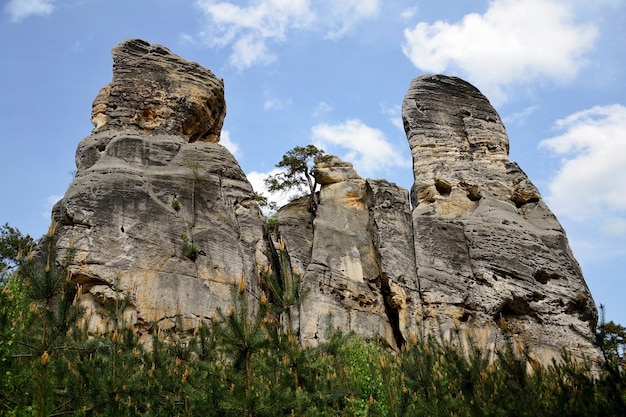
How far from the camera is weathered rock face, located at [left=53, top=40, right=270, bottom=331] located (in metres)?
18.5

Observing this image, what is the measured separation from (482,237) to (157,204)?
46.3ft

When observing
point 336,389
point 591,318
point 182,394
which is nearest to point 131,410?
point 182,394

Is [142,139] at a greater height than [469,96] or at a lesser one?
lesser

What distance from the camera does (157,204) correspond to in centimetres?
2095

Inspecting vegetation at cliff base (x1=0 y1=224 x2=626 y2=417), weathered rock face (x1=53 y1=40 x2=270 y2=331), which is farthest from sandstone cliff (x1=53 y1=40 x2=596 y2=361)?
vegetation at cliff base (x1=0 y1=224 x2=626 y2=417)

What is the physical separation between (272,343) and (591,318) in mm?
19385

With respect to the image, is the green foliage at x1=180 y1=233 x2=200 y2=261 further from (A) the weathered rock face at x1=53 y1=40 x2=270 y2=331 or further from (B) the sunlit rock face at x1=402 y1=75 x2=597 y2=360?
(B) the sunlit rock face at x1=402 y1=75 x2=597 y2=360

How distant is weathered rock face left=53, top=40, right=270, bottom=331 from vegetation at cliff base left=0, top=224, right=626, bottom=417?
230 inches

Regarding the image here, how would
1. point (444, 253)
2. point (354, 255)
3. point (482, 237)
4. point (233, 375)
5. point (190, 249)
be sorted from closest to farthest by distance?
1. point (233, 375)
2. point (190, 249)
3. point (354, 255)
4. point (444, 253)
5. point (482, 237)

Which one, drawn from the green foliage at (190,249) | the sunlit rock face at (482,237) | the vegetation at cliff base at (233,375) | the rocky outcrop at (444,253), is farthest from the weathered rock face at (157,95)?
the vegetation at cliff base at (233,375)

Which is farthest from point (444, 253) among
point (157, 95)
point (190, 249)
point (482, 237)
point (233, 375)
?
point (233, 375)

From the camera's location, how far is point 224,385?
9.16m

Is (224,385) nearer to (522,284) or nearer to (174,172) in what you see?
(174,172)

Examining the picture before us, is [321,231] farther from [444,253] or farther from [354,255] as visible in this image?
[444,253]
